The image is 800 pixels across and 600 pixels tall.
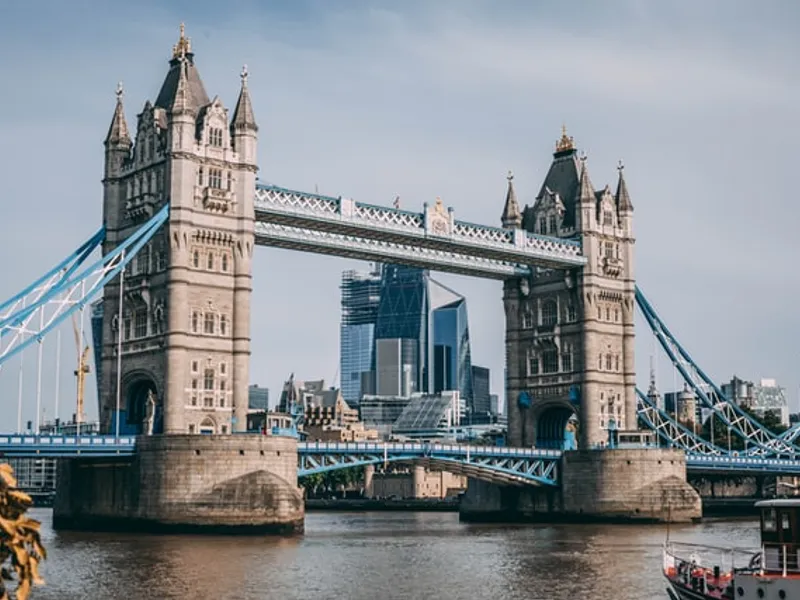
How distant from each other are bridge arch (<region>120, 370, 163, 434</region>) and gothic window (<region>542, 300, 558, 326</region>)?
38.3 metres

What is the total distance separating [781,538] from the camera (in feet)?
118

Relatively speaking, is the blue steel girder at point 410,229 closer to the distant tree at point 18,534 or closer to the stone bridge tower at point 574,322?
the stone bridge tower at point 574,322

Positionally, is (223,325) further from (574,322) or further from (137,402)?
(574,322)

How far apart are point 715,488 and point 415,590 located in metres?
113

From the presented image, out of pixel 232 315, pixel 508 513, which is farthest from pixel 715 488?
pixel 232 315

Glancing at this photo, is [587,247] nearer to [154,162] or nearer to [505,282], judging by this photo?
[505,282]

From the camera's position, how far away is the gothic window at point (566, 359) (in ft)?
350

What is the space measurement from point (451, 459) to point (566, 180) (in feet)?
104

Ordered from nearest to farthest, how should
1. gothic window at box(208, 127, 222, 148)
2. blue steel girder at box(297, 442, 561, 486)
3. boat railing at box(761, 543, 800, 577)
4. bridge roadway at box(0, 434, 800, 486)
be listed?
1. boat railing at box(761, 543, 800, 577)
2. bridge roadway at box(0, 434, 800, 486)
3. gothic window at box(208, 127, 222, 148)
4. blue steel girder at box(297, 442, 561, 486)

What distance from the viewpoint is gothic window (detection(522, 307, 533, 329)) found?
360 ft

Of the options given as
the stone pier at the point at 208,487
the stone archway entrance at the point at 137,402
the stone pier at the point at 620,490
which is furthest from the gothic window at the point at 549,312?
the stone archway entrance at the point at 137,402

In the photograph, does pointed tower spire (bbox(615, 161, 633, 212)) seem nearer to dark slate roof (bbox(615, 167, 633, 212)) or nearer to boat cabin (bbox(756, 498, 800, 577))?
dark slate roof (bbox(615, 167, 633, 212))

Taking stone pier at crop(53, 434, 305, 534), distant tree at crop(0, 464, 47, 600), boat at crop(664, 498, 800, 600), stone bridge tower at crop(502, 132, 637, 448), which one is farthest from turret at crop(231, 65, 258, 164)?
distant tree at crop(0, 464, 47, 600)

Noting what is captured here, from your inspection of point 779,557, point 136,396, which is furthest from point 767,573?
point 136,396
